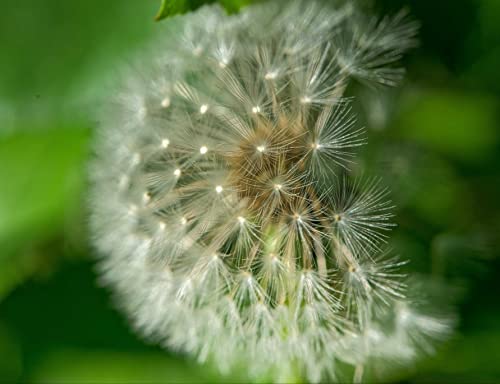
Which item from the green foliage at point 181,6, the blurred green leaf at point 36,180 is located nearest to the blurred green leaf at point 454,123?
the green foliage at point 181,6

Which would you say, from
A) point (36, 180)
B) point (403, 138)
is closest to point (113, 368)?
point (36, 180)

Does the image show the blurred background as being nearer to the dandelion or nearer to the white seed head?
the dandelion

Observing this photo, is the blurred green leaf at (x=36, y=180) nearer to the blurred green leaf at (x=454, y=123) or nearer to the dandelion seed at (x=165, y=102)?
the dandelion seed at (x=165, y=102)

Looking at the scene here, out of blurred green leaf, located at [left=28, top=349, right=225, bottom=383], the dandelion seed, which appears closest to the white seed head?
the dandelion seed

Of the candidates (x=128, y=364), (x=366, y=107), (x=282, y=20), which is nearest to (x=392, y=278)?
(x=366, y=107)

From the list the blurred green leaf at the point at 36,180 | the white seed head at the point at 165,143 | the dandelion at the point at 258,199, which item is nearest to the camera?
the dandelion at the point at 258,199

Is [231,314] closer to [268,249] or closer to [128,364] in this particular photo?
[268,249]

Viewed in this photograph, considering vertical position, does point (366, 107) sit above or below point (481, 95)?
below
